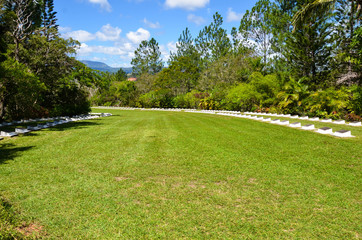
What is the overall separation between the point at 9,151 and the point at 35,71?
8.84 meters

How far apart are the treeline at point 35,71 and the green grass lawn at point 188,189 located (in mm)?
4482

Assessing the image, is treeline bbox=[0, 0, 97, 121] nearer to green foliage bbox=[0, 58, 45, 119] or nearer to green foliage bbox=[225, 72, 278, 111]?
green foliage bbox=[0, 58, 45, 119]

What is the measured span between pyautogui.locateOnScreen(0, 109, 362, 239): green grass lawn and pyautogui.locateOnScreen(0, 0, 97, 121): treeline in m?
4.48

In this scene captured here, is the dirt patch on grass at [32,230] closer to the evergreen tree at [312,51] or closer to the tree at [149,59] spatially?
the evergreen tree at [312,51]

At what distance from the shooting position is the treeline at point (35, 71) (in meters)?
10.3

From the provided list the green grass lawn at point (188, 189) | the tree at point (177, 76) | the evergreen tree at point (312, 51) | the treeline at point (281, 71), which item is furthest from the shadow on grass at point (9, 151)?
the tree at point (177, 76)

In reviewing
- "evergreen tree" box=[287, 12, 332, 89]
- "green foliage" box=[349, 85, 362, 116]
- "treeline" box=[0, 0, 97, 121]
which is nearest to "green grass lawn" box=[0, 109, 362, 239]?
"treeline" box=[0, 0, 97, 121]

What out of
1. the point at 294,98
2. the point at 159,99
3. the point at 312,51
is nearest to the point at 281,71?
the point at 312,51

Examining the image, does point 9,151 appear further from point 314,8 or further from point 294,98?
point 314,8

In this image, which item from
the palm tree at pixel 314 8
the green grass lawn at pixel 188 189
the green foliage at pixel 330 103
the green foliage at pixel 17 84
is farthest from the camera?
the green foliage at pixel 330 103

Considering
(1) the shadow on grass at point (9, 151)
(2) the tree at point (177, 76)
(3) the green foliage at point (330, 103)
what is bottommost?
(1) the shadow on grass at point (9, 151)

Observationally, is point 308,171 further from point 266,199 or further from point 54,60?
point 54,60

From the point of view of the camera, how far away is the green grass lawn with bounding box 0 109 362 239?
2.86 metres

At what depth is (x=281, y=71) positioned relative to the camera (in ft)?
77.9
